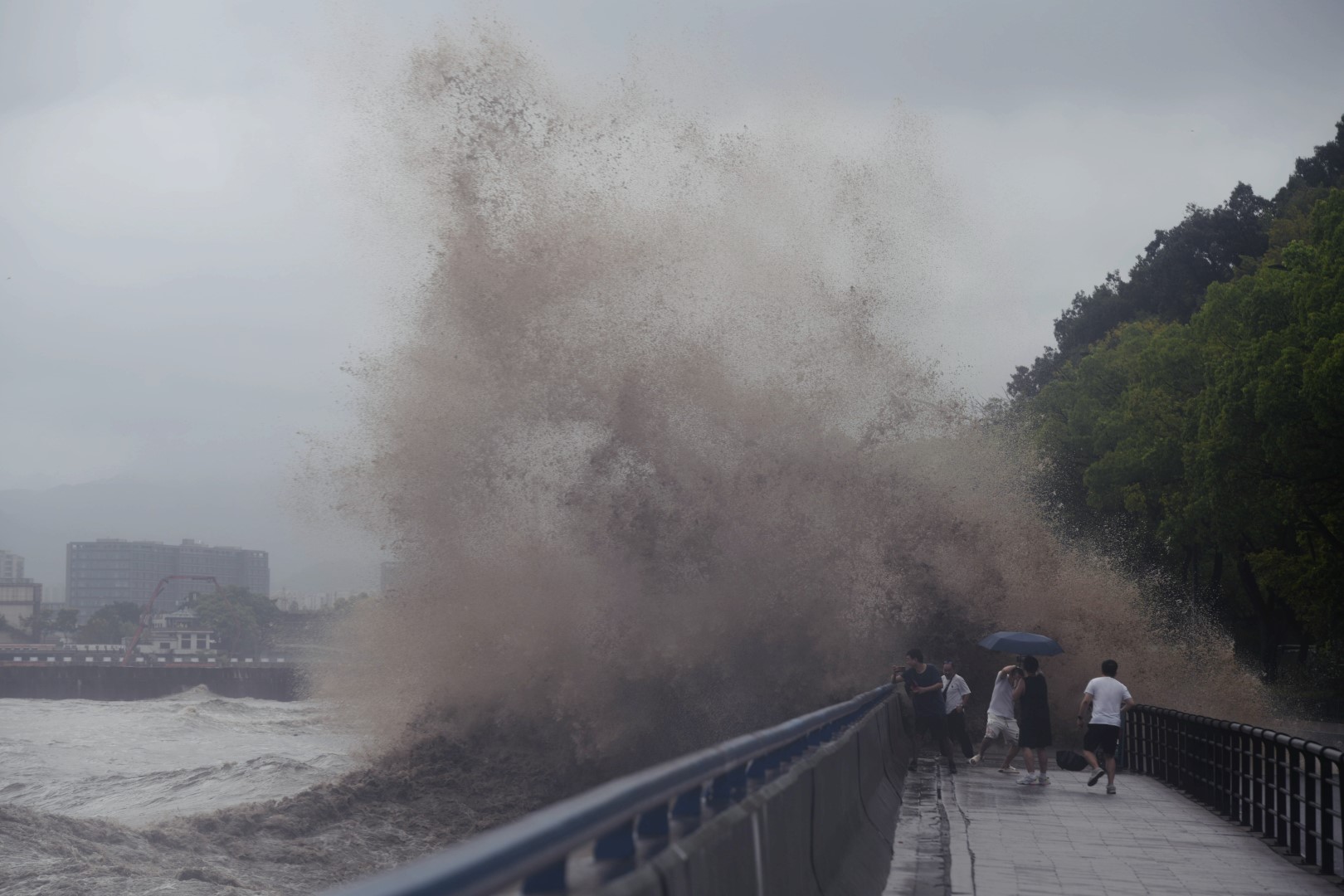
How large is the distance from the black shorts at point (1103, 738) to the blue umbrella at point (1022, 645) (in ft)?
10.8

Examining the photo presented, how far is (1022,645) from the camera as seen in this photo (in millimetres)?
20344

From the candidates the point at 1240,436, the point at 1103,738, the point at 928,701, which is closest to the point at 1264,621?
the point at 1240,436

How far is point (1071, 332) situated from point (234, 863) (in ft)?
228

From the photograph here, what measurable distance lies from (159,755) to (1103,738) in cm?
5023

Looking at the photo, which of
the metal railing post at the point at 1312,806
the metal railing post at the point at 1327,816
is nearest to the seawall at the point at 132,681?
the metal railing post at the point at 1312,806

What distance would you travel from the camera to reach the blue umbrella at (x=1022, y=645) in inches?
794

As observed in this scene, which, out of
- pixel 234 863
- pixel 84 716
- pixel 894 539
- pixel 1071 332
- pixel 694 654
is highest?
pixel 1071 332

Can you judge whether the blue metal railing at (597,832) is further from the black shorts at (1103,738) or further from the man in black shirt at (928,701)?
the man in black shirt at (928,701)

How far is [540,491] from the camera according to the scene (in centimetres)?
3316

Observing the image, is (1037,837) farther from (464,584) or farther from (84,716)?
(84,716)

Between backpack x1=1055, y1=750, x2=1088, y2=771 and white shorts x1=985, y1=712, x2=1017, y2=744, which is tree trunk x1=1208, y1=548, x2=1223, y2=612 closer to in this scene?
backpack x1=1055, y1=750, x2=1088, y2=771

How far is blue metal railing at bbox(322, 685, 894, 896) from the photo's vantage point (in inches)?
86.0

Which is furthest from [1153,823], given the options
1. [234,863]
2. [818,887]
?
[234,863]

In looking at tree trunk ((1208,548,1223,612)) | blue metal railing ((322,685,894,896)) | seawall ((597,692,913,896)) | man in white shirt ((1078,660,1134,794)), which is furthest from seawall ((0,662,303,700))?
blue metal railing ((322,685,894,896))
